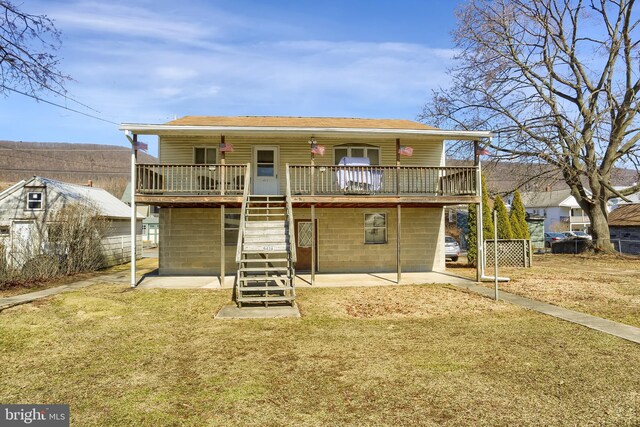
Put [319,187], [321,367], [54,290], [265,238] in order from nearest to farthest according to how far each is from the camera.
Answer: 1. [321,367]
2. [265,238]
3. [54,290]
4. [319,187]

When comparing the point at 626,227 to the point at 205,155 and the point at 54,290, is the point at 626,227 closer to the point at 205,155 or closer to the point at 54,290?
the point at 205,155

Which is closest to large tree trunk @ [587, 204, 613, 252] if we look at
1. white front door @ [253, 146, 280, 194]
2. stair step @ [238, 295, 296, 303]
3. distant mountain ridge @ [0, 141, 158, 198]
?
white front door @ [253, 146, 280, 194]

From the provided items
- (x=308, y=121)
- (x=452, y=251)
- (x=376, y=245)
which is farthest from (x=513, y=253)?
(x=308, y=121)

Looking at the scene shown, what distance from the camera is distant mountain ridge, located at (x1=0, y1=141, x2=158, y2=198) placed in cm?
7831

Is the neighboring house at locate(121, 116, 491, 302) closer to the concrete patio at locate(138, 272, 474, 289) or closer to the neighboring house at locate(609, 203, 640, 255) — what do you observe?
the concrete patio at locate(138, 272, 474, 289)

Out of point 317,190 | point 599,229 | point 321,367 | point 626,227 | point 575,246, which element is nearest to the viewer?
point 321,367

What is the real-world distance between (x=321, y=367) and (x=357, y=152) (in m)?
11.1

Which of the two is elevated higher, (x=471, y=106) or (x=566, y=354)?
(x=471, y=106)

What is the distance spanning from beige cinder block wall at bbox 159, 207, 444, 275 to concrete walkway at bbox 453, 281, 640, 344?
14.4ft

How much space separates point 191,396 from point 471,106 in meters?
23.4

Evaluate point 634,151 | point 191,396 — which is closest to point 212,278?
point 191,396

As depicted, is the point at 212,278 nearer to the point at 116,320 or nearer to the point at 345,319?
the point at 116,320

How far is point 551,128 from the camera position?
74.1ft

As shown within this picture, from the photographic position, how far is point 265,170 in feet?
49.6
